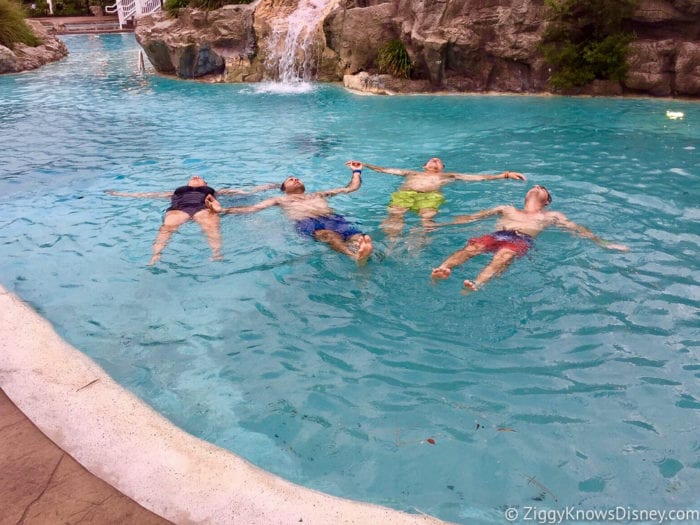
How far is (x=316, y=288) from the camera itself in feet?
17.5

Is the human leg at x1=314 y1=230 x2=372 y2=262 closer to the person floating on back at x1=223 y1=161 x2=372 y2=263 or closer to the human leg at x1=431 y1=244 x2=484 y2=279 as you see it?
the person floating on back at x1=223 y1=161 x2=372 y2=263

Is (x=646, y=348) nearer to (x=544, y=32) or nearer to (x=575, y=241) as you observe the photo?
(x=575, y=241)

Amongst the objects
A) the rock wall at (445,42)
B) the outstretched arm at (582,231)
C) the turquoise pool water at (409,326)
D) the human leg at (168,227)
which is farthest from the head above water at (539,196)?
the rock wall at (445,42)

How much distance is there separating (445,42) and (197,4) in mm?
9651

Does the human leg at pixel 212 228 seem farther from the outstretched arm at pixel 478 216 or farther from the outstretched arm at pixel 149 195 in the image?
the outstretched arm at pixel 478 216

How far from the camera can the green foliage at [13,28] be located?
22.6 metres

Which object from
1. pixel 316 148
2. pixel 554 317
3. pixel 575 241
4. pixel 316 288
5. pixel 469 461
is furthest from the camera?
pixel 316 148

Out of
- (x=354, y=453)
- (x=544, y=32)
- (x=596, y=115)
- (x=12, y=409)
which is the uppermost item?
(x=544, y=32)

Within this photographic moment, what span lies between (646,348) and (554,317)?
28.4 inches

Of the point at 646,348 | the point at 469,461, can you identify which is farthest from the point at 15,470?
the point at 646,348

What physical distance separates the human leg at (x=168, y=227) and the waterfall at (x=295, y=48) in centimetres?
1240

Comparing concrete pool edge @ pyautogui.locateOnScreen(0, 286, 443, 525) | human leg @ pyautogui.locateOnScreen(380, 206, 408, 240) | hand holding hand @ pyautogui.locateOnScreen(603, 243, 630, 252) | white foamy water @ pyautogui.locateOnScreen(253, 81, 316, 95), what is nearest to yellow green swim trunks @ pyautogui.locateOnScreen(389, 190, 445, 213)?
human leg @ pyautogui.locateOnScreen(380, 206, 408, 240)

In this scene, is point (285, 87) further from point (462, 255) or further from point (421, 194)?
point (462, 255)

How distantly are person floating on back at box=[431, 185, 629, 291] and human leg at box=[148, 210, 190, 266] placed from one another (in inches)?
125
